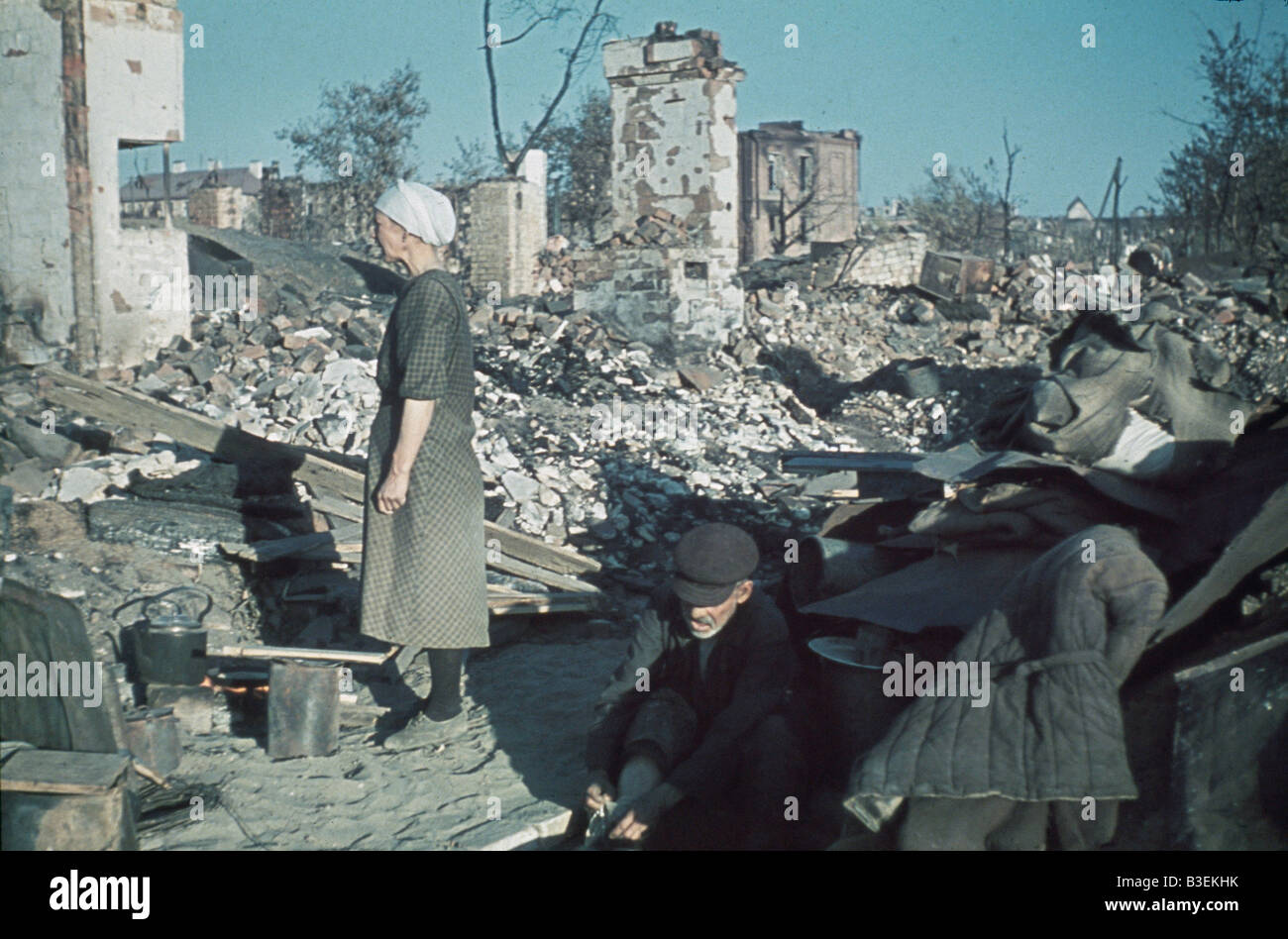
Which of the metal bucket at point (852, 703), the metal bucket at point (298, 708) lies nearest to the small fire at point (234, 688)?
the metal bucket at point (298, 708)

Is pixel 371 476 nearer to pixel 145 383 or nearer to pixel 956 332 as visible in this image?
pixel 145 383

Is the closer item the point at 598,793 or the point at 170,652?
the point at 598,793

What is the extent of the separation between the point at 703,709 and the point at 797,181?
37.8 m

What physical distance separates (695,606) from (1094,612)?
1.17 metres

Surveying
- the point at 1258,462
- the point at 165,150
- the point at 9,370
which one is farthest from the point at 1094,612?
the point at 165,150

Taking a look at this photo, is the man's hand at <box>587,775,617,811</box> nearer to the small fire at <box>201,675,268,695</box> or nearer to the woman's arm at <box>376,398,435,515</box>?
the woman's arm at <box>376,398,435,515</box>

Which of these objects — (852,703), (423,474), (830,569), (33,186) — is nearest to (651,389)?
(33,186)

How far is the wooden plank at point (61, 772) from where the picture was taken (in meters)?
2.56

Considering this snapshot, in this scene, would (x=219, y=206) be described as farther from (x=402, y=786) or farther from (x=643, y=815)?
(x=643, y=815)

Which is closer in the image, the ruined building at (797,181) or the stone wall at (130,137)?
the stone wall at (130,137)

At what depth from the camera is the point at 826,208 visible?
39.7 meters

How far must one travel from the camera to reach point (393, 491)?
374cm

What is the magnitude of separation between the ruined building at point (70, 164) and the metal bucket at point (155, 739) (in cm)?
680

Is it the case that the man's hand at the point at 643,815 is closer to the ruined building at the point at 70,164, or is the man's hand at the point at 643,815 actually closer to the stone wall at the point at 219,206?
the ruined building at the point at 70,164
